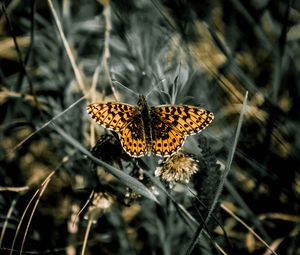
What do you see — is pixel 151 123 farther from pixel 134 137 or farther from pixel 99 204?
pixel 99 204

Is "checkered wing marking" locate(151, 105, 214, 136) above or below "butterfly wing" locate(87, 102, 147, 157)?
above

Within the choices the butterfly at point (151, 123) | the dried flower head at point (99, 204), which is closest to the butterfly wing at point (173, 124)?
the butterfly at point (151, 123)

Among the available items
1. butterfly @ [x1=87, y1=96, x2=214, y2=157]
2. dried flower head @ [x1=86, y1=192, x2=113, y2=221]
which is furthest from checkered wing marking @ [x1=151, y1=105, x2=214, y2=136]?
dried flower head @ [x1=86, y1=192, x2=113, y2=221]

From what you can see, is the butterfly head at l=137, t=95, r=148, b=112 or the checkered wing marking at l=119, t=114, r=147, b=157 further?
the butterfly head at l=137, t=95, r=148, b=112

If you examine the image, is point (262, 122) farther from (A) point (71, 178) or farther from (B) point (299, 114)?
(A) point (71, 178)

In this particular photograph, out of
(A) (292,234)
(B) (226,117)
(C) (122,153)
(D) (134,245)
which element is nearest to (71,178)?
(D) (134,245)

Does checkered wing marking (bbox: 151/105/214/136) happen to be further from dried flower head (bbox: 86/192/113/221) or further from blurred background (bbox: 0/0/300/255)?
dried flower head (bbox: 86/192/113/221)

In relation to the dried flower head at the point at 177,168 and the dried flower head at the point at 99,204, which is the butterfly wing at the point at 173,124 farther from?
the dried flower head at the point at 99,204

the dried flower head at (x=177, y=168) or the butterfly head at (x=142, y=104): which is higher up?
the butterfly head at (x=142, y=104)
